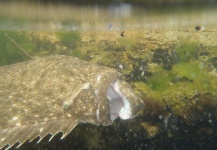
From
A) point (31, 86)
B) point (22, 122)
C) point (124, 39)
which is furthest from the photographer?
point (124, 39)

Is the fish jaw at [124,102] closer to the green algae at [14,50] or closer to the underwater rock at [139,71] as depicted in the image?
the underwater rock at [139,71]

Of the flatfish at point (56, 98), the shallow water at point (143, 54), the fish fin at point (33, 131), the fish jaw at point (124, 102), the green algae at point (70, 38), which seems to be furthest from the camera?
the green algae at point (70, 38)

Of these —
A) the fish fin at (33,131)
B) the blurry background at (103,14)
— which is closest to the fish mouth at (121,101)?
the fish fin at (33,131)

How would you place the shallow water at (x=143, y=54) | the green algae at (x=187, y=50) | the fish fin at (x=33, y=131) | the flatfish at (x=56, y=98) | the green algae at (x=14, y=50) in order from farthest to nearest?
the green algae at (x=14, y=50) < the green algae at (x=187, y=50) < the shallow water at (x=143, y=54) < the flatfish at (x=56, y=98) < the fish fin at (x=33, y=131)

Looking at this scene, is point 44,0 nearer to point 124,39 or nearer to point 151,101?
point 124,39

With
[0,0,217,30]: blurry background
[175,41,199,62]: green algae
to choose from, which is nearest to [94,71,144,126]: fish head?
[0,0,217,30]: blurry background

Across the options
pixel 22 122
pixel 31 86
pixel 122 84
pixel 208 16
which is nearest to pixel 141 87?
pixel 122 84

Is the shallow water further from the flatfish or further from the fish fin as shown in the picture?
the fish fin

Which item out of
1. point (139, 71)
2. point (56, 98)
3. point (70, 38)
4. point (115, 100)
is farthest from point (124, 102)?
point (70, 38)

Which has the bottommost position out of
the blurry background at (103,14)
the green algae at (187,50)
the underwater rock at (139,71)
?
the underwater rock at (139,71)
